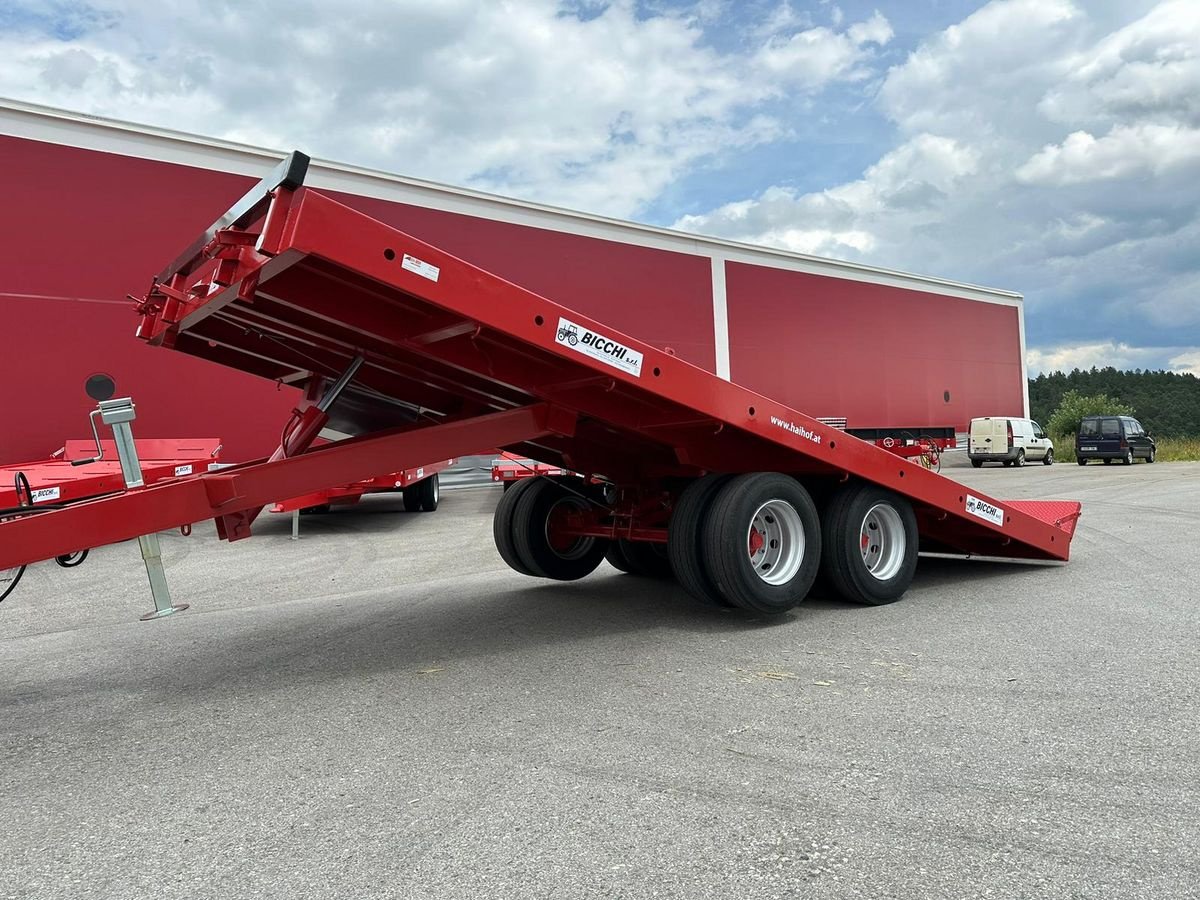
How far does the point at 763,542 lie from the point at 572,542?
70.8 inches

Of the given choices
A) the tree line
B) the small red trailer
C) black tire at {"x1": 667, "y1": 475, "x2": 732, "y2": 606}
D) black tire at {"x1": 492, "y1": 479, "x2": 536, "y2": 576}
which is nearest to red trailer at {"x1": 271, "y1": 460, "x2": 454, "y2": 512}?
the small red trailer

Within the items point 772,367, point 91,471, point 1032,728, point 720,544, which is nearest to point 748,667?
point 720,544

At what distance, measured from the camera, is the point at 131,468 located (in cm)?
382

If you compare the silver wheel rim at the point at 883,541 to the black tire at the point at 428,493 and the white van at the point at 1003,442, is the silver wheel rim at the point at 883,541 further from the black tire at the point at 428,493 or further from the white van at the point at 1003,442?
the white van at the point at 1003,442

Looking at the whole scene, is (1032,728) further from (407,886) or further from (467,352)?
(467,352)

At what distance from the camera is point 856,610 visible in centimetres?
527

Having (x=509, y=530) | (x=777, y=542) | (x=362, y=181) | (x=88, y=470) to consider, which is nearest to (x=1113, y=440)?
(x=362, y=181)

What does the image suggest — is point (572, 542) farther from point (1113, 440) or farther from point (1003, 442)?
point (1113, 440)

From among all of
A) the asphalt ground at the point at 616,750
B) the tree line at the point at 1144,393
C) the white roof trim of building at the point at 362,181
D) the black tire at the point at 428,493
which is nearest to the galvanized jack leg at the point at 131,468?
the asphalt ground at the point at 616,750

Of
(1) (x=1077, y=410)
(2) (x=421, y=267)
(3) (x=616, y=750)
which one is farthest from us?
(1) (x=1077, y=410)

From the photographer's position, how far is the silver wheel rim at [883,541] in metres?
5.57

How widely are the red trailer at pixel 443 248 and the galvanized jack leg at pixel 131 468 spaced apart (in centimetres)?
157

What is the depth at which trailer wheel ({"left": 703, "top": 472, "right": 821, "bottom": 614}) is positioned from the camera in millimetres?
4648

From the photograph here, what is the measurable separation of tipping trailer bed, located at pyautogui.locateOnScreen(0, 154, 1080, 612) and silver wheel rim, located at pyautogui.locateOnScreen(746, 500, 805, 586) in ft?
0.04
